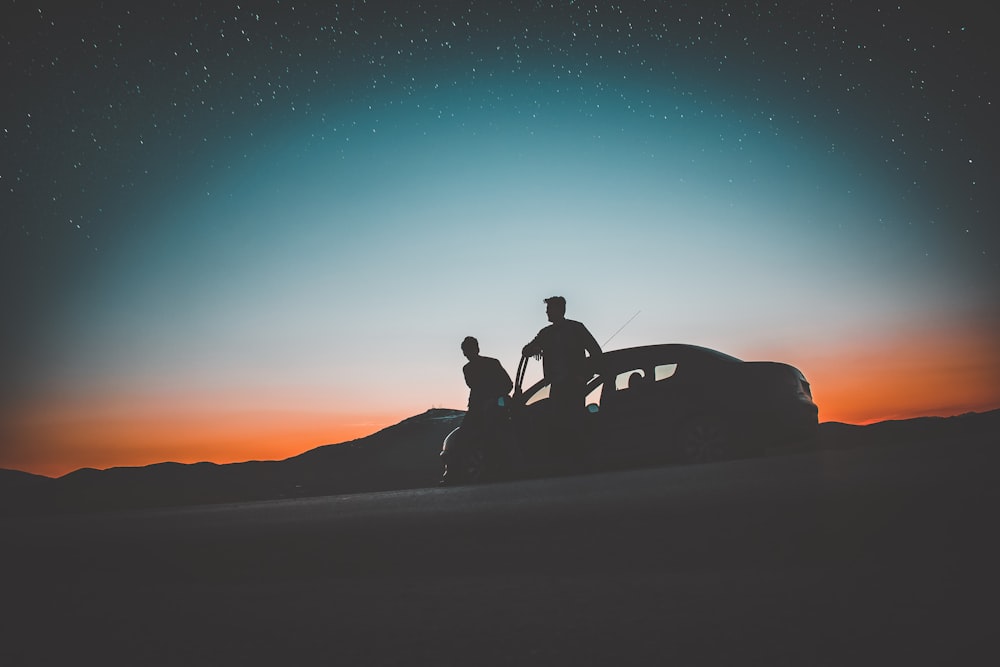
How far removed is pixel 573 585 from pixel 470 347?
27.9 ft

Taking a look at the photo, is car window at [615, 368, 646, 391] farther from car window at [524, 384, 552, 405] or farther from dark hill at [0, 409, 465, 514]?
dark hill at [0, 409, 465, 514]

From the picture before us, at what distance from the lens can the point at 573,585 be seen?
10.5ft

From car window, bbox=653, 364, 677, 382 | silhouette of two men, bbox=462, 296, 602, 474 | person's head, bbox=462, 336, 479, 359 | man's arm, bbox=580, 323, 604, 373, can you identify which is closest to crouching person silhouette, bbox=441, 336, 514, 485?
person's head, bbox=462, 336, 479, 359

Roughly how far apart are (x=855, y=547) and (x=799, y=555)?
0.96 ft

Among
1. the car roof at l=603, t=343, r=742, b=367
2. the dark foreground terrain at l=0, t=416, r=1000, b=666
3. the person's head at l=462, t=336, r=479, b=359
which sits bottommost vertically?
the dark foreground terrain at l=0, t=416, r=1000, b=666

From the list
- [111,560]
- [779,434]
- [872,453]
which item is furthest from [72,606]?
[779,434]

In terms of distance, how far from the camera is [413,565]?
13.3ft

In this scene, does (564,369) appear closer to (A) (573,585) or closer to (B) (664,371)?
(B) (664,371)

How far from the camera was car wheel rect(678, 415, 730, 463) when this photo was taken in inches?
435

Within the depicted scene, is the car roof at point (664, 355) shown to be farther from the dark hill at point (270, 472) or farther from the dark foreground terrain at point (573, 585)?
the dark hill at point (270, 472)

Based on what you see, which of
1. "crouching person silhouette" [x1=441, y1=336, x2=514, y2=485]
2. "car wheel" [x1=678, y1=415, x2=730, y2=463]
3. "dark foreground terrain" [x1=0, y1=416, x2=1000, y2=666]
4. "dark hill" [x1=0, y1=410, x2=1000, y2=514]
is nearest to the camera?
"dark foreground terrain" [x1=0, y1=416, x2=1000, y2=666]

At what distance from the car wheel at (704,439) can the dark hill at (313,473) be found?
1.61 metres

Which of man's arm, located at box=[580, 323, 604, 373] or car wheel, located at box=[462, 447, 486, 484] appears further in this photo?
car wheel, located at box=[462, 447, 486, 484]

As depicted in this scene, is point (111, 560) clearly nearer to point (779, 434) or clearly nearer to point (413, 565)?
point (413, 565)
